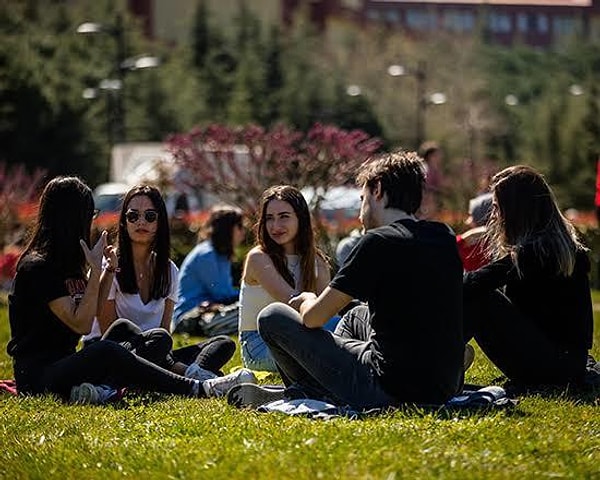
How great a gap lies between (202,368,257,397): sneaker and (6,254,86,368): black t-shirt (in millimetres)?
825

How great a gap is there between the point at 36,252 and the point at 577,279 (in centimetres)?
311

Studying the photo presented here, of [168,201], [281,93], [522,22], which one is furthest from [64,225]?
[522,22]

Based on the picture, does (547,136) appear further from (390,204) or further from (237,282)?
(390,204)

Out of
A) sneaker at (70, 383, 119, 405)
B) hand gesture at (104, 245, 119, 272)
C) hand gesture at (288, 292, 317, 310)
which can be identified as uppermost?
hand gesture at (104, 245, 119, 272)

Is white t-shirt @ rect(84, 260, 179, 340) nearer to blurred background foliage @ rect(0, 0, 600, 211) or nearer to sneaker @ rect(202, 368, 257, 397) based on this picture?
sneaker @ rect(202, 368, 257, 397)

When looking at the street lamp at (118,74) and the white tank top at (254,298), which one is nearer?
the white tank top at (254,298)

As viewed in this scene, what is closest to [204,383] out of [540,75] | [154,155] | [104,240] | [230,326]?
[104,240]

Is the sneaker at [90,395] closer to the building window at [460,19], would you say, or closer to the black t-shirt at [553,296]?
the black t-shirt at [553,296]

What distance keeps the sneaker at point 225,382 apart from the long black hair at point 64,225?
3.25 ft

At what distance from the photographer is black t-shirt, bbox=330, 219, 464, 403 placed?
24.7 ft

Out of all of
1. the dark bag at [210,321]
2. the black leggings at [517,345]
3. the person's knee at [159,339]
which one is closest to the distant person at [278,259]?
the person's knee at [159,339]

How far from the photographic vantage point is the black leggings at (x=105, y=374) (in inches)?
346

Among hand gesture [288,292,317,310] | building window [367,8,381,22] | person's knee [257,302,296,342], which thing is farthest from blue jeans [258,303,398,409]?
building window [367,8,381,22]

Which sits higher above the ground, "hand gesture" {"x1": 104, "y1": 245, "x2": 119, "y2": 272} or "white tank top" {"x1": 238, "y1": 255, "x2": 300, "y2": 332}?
"hand gesture" {"x1": 104, "y1": 245, "x2": 119, "y2": 272}
